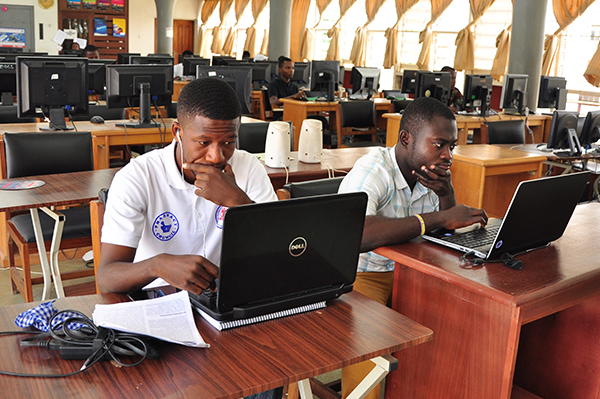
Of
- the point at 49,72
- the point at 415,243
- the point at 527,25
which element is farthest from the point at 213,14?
the point at 415,243

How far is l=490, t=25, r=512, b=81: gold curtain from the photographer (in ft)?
27.5

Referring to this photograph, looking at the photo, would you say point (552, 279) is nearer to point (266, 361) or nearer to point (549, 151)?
point (266, 361)

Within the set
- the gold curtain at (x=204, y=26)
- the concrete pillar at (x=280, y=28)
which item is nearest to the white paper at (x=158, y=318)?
the concrete pillar at (x=280, y=28)

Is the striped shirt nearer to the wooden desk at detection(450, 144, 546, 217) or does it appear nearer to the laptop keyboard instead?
the laptop keyboard

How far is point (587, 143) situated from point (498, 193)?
0.93 m

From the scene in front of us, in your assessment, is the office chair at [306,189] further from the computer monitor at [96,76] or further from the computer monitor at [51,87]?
the computer monitor at [96,76]

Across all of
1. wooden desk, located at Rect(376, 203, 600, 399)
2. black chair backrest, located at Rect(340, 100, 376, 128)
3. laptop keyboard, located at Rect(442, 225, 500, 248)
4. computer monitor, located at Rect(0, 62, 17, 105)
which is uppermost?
computer monitor, located at Rect(0, 62, 17, 105)

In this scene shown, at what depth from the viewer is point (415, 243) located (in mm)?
1842

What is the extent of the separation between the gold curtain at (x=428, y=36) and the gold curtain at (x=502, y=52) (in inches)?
50.5

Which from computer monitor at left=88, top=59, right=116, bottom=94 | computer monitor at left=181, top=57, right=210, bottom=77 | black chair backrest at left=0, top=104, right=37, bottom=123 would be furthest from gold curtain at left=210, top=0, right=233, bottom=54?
black chair backrest at left=0, top=104, right=37, bottom=123

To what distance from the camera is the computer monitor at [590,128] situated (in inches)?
177

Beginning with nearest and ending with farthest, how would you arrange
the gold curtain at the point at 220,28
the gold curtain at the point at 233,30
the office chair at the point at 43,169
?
the office chair at the point at 43,169 → the gold curtain at the point at 233,30 → the gold curtain at the point at 220,28

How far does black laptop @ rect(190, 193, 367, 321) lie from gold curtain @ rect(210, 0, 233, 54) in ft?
50.2

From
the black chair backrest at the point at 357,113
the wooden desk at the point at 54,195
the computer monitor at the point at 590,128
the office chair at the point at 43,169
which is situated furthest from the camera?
the black chair backrest at the point at 357,113
